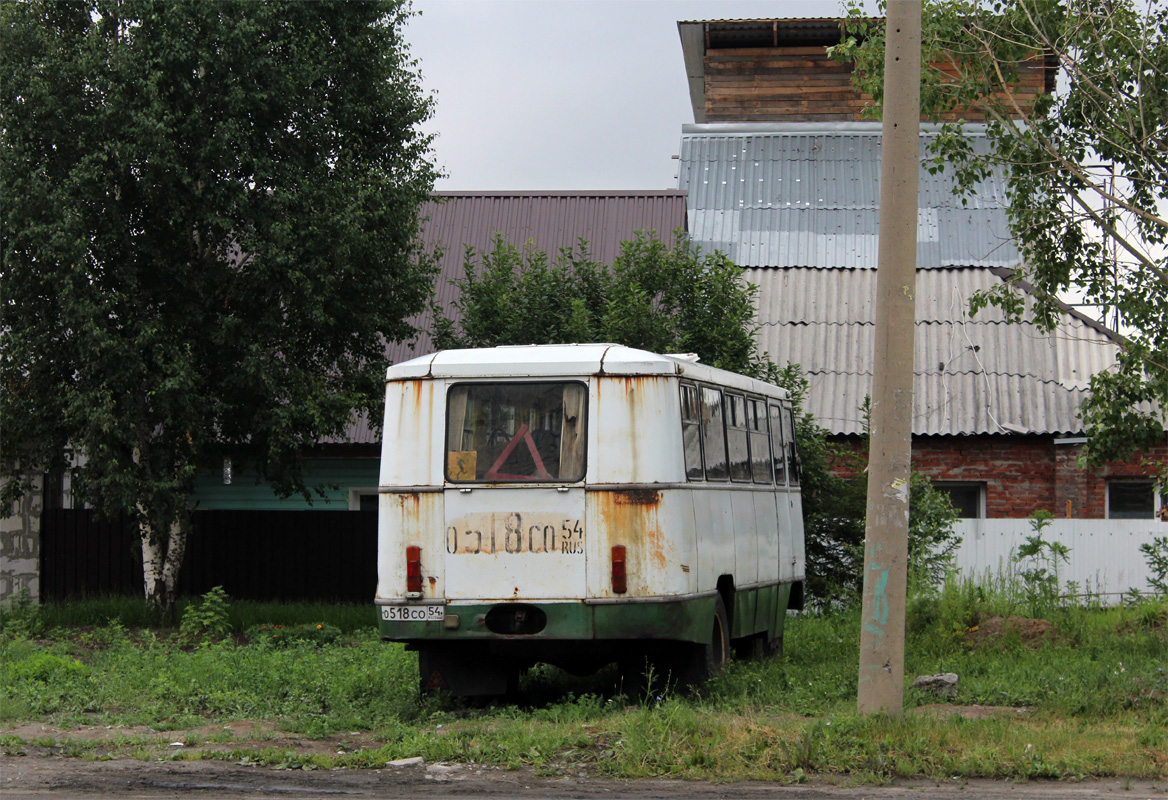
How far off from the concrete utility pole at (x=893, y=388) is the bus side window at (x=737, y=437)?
7.75ft

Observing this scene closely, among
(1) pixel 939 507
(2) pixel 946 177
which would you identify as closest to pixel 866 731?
(1) pixel 939 507

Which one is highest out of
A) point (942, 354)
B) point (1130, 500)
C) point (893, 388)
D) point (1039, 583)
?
point (942, 354)

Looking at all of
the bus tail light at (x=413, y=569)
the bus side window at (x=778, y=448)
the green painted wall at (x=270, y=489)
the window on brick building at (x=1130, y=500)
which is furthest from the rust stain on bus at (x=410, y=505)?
the window on brick building at (x=1130, y=500)

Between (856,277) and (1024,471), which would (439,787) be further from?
(856,277)

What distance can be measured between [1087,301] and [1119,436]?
1.43 meters

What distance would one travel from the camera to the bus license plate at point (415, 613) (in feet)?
30.8

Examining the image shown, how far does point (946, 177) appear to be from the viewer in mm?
27172

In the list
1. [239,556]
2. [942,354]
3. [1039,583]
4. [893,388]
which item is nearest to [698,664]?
[893,388]

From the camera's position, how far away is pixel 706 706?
9.26m

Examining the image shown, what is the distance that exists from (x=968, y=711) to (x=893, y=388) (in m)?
2.51

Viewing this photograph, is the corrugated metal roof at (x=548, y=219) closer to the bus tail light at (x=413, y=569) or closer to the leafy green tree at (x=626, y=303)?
the leafy green tree at (x=626, y=303)

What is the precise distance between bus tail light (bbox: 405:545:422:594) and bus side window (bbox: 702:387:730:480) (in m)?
2.39

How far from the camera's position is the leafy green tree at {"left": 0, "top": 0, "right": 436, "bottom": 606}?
47.7 ft

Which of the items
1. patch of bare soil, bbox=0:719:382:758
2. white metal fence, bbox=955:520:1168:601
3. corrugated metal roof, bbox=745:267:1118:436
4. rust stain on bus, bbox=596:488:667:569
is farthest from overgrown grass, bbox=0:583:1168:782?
corrugated metal roof, bbox=745:267:1118:436
